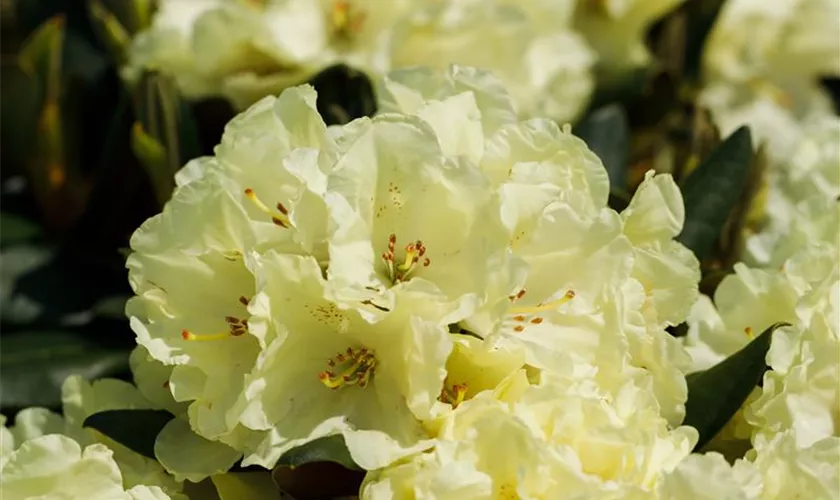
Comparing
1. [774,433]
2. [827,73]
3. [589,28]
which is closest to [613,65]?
[589,28]

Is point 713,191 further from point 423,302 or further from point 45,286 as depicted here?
point 45,286

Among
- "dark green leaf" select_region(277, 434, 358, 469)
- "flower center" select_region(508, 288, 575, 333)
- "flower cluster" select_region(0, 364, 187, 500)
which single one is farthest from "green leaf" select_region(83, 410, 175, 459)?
"flower center" select_region(508, 288, 575, 333)

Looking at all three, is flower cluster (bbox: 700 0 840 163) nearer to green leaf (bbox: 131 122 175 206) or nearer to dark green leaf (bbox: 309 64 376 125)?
dark green leaf (bbox: 309 64 376 125)

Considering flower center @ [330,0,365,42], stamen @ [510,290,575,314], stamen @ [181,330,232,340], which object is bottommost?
stamen @ [181,330,232,340]

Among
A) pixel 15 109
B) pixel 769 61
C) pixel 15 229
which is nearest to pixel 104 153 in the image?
pixel 15 229

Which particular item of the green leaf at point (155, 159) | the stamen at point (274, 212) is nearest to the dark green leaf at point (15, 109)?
the green leaf at point (155, 159)

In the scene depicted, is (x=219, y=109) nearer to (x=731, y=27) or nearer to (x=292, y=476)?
(x=292, y=476)
